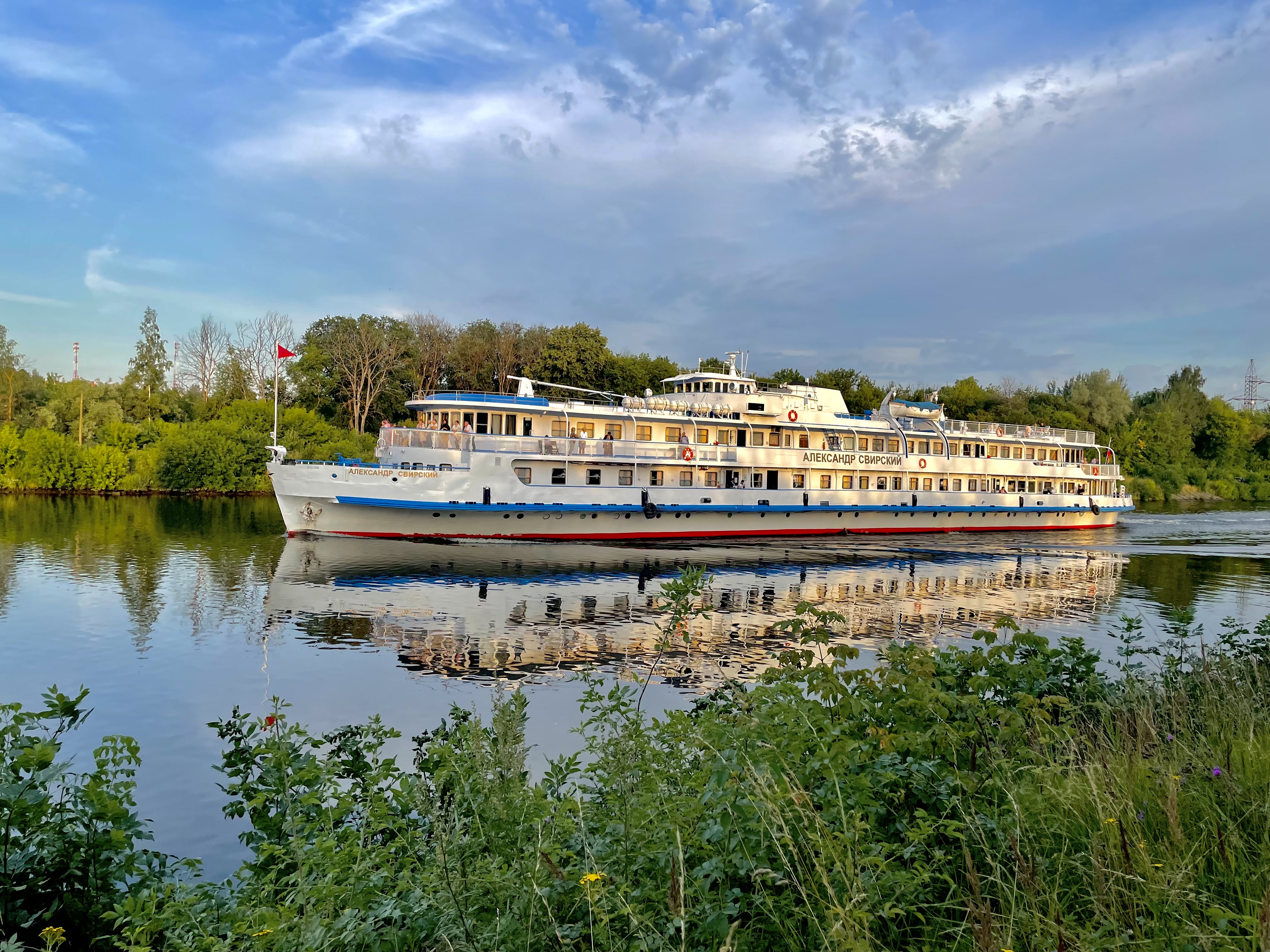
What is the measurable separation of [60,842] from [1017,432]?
180 feet

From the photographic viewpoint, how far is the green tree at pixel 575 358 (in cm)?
7075

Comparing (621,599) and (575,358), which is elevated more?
(575,358)

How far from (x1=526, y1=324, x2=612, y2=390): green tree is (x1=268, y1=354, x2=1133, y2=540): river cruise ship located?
2467 centimetres

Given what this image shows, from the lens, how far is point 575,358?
70.8 m

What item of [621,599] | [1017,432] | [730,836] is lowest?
[621,599]

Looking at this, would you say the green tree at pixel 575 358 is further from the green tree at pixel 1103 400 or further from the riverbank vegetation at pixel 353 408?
the green tree at pixel 1103 400

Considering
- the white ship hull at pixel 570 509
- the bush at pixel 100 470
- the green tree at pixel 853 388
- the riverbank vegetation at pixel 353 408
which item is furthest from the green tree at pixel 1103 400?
the bush at pixel 100 470

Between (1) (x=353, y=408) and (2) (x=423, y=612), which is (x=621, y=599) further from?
(1) (x=353, y=408)

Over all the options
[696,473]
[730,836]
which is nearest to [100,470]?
[696,473]

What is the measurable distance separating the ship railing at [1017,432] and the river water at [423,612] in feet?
37.4

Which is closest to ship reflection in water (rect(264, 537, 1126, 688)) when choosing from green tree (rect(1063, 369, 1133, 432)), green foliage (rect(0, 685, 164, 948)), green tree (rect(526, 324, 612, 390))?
green foliage (rect(0, 685, 164, 948))

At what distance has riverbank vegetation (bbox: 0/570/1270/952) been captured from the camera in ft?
12.2

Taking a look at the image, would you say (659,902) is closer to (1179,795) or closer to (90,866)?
(1179,795)

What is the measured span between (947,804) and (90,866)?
520cm
